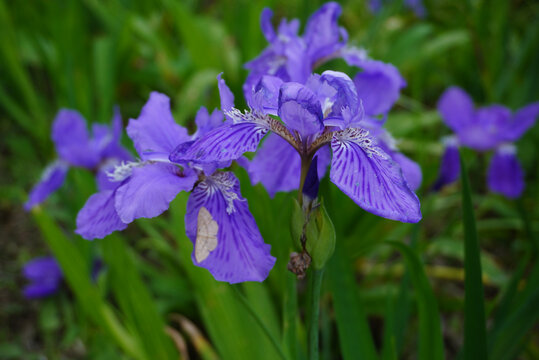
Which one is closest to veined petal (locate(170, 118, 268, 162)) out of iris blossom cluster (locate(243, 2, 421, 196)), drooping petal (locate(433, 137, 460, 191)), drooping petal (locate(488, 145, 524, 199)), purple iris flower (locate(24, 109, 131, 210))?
iris blossom cluster (locate(243, 2, 421, 196))

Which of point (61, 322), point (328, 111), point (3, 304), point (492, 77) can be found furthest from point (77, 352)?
point (492, 77)

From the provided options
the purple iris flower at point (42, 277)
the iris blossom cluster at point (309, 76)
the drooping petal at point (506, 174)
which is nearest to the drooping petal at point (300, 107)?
the iris blossom cluster at point (309, 76)

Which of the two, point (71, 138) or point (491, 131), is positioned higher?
point (71, 138)

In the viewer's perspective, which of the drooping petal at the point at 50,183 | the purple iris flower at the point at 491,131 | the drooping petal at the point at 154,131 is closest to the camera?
the drooping petal at the point at 154,131

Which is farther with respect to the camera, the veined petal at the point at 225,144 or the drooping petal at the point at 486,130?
the drooping petal at the point at 486,130

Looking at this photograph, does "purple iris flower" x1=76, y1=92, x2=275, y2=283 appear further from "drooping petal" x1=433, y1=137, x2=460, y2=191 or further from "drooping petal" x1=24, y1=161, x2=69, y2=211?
"drooping petal" x1=433, y1=137, x2=460, y2=191

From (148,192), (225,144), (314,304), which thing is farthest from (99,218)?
(314,304)

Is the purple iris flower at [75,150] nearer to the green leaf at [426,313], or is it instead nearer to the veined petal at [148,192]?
the veined petal at [148,192]

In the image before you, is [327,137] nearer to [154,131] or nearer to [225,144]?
[225,144]
